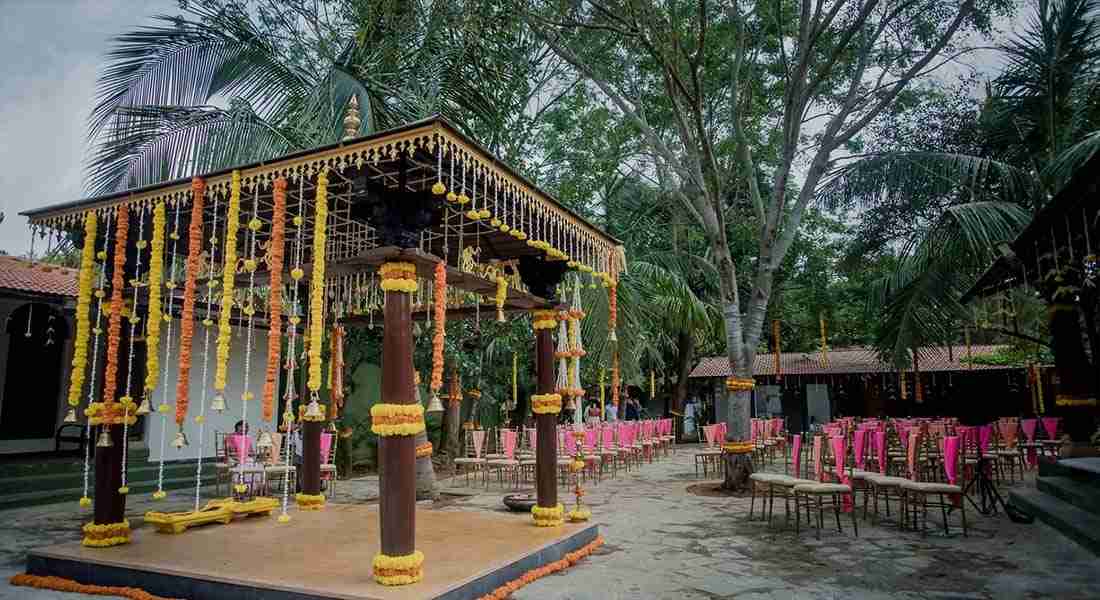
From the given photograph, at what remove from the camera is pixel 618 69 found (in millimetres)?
12266

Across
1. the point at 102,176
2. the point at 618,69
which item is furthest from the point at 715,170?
the point at 102,176

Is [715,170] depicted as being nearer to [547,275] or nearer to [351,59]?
[547,275]

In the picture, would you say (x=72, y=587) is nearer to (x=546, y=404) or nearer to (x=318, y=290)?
(x=318, y=290)

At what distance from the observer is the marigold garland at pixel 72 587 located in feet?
17.8

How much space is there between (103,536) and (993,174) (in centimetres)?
1403

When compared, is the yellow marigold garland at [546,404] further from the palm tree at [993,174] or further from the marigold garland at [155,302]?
the palm tree at [993,174]

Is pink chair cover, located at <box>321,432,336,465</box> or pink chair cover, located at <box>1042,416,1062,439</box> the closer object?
pink chair cover, located at <box>321,432,336,465</box>

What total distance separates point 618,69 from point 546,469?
310 inches

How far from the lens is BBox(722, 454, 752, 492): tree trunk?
11250 mm

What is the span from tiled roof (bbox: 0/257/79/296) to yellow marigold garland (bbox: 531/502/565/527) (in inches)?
359

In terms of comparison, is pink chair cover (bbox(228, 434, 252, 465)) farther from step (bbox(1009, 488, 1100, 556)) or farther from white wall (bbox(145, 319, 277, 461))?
step (bbox(1009, 488, 1100, 556))

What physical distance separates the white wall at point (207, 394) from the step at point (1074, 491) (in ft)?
42.0

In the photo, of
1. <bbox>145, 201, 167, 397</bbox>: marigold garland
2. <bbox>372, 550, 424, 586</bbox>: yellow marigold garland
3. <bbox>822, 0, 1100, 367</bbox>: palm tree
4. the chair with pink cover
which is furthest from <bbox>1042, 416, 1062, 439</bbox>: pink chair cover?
<bbox>145, 201, 167, 397</bbox>: marigold garland

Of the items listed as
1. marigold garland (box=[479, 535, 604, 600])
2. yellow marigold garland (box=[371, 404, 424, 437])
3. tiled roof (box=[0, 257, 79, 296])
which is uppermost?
tiled roof (box=[0, 257, 79, 296])
